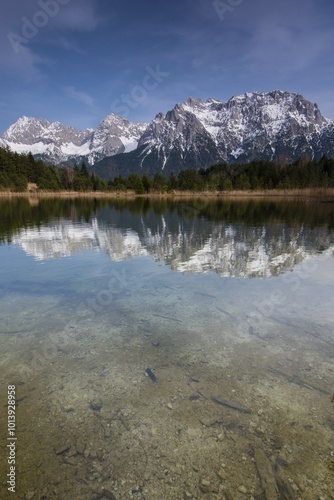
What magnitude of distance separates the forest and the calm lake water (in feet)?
505

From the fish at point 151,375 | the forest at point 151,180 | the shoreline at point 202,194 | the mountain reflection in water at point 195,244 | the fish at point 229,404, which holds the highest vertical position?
the forest at point 151,180

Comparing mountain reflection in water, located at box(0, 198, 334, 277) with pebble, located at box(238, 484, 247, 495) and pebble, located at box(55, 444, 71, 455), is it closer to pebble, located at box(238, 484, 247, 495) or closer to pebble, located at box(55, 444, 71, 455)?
pebble, located at box(238, 484, 247, 495)

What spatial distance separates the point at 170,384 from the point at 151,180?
178248mm

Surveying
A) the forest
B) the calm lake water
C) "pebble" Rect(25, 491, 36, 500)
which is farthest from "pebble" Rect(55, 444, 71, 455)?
the forest

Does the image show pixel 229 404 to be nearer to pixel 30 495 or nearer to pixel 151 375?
pixel 151 375

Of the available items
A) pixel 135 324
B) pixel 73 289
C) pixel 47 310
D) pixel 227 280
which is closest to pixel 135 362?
pixel 135 324

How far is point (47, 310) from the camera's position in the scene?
12805 millimetres

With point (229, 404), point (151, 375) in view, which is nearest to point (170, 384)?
point (151, 375)

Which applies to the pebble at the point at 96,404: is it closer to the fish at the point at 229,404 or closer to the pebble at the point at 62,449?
the pebble at the point at 62,449

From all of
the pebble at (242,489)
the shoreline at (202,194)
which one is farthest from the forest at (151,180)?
the pebble at (242,489)

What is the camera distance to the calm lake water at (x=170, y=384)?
5.20 m

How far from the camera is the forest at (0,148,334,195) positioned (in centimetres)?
15212

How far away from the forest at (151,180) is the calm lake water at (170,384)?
6057 inches

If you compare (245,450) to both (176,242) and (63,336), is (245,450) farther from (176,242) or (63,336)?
(176,242)
